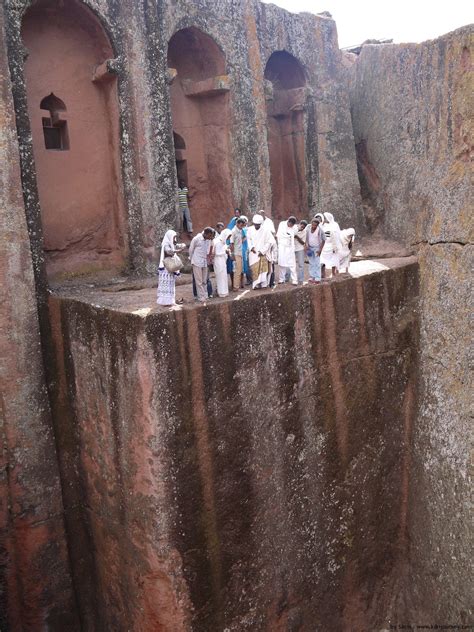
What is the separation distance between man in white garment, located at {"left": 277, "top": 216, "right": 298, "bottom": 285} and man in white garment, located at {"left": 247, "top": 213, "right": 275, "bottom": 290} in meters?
0.24

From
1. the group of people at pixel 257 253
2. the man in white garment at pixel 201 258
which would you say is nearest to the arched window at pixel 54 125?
the group of people at pixel 257 253

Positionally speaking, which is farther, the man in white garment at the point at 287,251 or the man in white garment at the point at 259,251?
the man in white garment at the point at 287,251

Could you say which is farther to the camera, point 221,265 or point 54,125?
point 54,125

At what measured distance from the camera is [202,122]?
30.5ft

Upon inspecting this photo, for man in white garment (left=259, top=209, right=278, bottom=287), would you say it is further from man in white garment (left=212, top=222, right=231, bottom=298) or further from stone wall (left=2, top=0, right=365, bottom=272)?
stone wall (left=2, top=0, right=365, bottom=272)

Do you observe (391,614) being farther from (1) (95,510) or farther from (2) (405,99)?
(2) (405,99)

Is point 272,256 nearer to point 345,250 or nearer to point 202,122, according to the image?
point 345,250

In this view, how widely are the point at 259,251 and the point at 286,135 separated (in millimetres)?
4770

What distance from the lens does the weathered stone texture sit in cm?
652

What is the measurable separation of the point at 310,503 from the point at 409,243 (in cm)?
347

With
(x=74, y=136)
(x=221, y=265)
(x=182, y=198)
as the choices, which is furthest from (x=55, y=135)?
(x=221, y=265)

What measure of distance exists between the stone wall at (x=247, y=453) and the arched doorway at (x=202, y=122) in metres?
3.15

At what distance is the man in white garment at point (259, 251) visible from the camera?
21.0 feet

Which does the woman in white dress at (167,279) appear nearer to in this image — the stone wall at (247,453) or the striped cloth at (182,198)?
the stone wall at (247,453)
